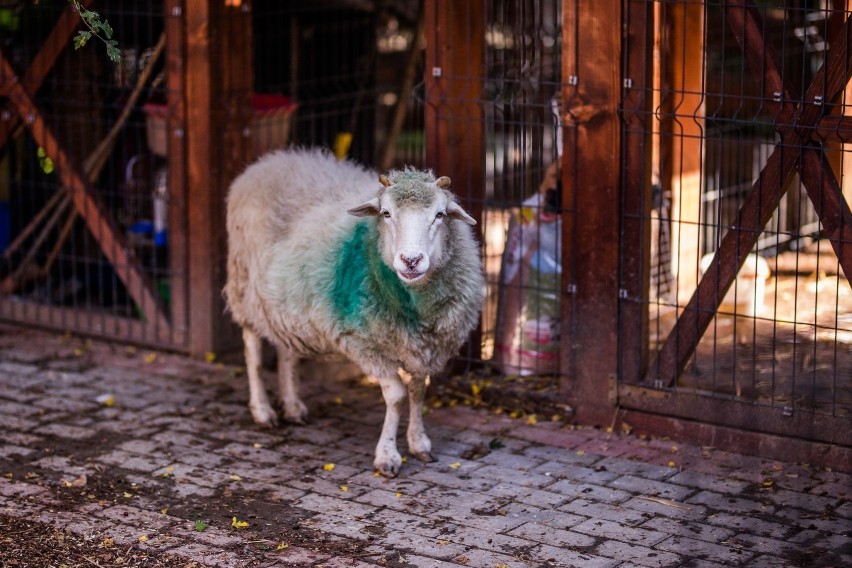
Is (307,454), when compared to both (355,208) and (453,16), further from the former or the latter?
(453,16)

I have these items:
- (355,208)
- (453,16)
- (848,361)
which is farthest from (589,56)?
(848,361)

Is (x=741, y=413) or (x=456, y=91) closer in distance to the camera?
(x=741, y=413)

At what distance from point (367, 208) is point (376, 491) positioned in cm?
137

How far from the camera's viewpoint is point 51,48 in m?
8.18

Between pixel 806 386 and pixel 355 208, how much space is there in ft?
9.35

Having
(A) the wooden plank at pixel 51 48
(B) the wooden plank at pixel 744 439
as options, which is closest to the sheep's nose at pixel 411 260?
(B) the wooden plank at pixel 744 439

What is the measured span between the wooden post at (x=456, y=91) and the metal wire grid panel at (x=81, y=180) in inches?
84.3

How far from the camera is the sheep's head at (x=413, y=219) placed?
5.57 meters

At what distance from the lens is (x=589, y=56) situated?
6.34 m

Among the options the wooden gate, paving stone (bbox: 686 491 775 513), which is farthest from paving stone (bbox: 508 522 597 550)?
the wooden gate

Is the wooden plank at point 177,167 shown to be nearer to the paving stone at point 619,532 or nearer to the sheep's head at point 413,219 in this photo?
the sheep's head at point 413,219

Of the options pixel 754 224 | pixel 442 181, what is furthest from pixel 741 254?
pixel 442 181

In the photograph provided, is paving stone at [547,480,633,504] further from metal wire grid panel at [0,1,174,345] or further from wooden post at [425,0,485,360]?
metal wire grid panel at [0,1,174,345]

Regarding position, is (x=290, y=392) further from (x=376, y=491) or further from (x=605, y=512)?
(x=605, y=512)
